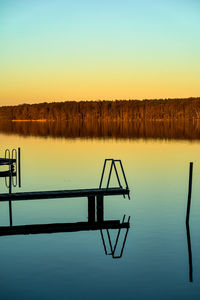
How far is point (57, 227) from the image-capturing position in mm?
18719

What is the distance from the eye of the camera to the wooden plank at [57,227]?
18312 millimetres

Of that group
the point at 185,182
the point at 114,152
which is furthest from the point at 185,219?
the point at 114,152

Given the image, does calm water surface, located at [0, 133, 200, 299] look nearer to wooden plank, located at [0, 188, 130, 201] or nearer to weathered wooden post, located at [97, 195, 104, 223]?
weathered wooden post, located at [97, 195, 104, 223]

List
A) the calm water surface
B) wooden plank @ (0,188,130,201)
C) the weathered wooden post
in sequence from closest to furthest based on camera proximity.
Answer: the calm water surface < wooden plank @ (0,188,130,201) < the weathered wooden post

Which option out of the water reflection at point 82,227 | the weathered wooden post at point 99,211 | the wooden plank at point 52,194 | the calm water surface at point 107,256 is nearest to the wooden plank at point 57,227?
the water reflection at point 82,227

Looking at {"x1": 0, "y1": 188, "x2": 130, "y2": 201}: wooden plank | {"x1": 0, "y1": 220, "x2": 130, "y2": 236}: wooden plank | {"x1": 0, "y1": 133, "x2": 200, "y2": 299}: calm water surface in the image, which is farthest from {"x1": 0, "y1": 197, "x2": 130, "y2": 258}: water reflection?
{"x1": 0, "y1": 188, "x2": 130, "y2": 201}: wooden plank

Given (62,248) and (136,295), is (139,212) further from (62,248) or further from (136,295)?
(136,295)

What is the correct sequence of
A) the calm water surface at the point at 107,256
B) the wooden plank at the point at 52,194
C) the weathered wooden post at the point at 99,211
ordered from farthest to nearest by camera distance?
the weathered wooden post at the point at 99,211, the wooden plank at the point at 52,194, the calm water surface at the point at 107,256

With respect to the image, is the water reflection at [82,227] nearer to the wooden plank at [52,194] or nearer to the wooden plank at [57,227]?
the wooden plank at [57,227]

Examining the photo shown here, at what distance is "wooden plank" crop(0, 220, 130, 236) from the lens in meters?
18.3

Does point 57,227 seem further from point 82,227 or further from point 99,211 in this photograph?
point 99,211

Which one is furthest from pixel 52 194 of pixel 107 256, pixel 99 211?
pixel 107 256

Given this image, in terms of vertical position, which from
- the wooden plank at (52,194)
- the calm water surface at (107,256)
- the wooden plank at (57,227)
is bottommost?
the calm water surface at (107,256)

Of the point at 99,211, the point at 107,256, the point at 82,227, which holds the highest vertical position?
the point at 99,211
